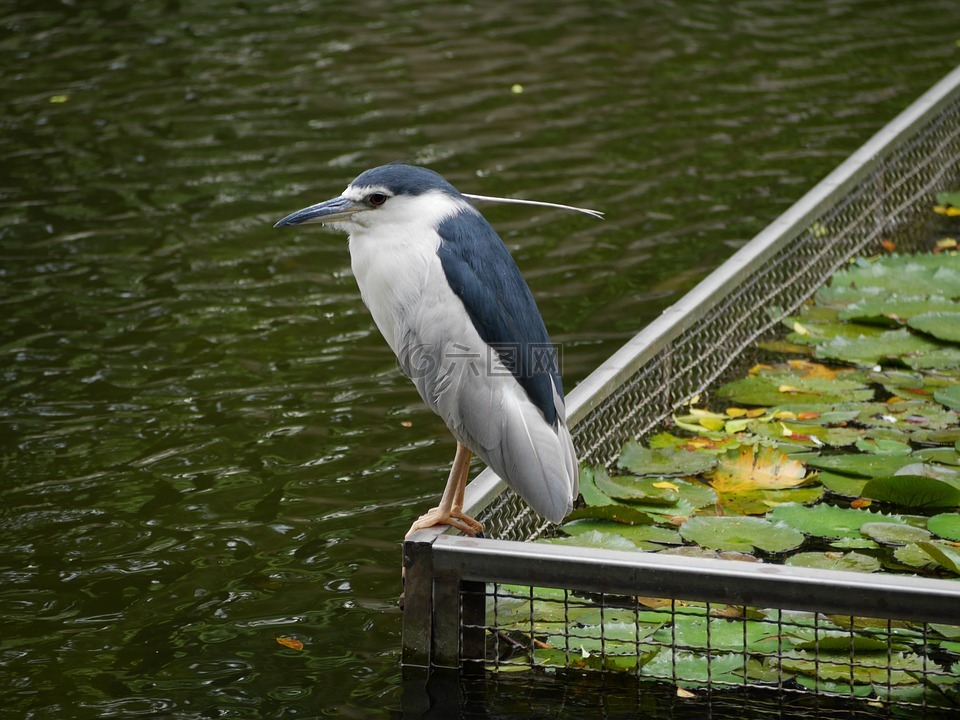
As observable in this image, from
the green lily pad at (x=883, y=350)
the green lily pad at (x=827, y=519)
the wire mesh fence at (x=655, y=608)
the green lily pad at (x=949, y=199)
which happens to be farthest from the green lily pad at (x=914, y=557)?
the green lily pad at (x=949, y=199)

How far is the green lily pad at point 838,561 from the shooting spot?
3162mm

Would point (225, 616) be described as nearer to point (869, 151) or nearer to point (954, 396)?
point (954, 396)

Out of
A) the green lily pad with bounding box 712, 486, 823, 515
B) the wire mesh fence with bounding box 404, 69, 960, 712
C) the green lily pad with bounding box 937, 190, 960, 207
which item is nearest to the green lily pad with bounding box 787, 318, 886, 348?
the wire mesh fence with bounding box 404, 69, 960, 712

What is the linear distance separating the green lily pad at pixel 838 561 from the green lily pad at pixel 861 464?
446 mm

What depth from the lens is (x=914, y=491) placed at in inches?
134

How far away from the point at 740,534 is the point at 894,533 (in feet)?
1.28

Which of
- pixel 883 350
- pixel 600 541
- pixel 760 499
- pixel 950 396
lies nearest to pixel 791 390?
pixel 883 350

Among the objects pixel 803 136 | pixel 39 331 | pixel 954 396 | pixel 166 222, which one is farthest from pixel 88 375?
pixel 803 136

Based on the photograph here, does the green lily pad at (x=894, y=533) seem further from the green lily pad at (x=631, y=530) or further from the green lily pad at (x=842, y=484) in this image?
the green lily pad at (x=631, y=530)

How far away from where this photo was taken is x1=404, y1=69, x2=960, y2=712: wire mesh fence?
246cm

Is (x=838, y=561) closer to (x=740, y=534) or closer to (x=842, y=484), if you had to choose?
(x=740, y=534)

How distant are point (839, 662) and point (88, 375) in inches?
118

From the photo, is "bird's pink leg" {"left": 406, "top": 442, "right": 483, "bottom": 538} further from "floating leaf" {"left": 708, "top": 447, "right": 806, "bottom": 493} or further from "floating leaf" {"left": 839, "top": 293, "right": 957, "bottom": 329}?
"floating leaf" {"left": 839, "top": 293, "right": 957, "bottom": 329}

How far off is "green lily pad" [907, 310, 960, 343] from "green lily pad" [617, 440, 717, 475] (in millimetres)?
1120
